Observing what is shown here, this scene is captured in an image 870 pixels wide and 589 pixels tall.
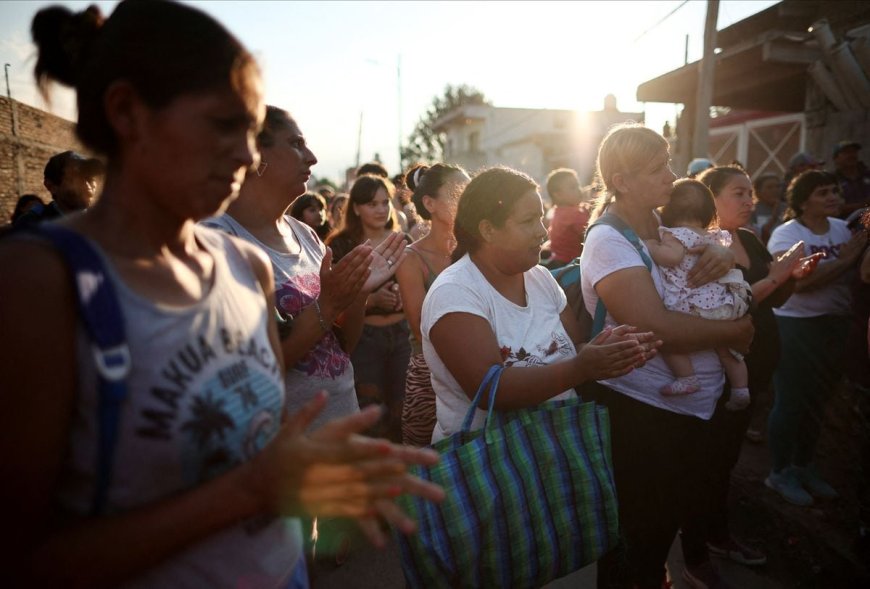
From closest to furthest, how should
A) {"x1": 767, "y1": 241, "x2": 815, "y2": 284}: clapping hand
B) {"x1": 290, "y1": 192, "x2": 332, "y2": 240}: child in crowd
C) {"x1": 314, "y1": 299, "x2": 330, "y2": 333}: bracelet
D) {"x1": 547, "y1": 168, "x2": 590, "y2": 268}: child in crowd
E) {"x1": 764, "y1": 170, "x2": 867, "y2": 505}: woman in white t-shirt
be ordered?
{"x1": 314, "y1": 299, "x2": 330, "y2": 333}: bracelet, {"x1": 767, "y1": 241, "x2": 815, "y2": 284}: clapping hand, {"x1": 764, "y1": 170, "x2": 867, "y2": 505}: woman in white t-shirt, {"x1": 547, "y1": 168, "x2": 590, "y2": 268}: child in crowd, {"x1": 290, "y1": 192, "x2": 332, "y2": 240}: child in crowd

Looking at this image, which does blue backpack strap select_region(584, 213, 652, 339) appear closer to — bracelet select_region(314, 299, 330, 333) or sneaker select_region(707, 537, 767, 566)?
bracelet select_region(314, 299, 330, 333)

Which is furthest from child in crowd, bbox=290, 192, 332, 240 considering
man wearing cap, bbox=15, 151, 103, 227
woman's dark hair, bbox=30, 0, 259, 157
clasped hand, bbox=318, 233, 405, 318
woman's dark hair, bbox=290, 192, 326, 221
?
woman's dark hair, bbox=30, 0, 259, 157

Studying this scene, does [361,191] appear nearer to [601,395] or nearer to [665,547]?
[601,395]

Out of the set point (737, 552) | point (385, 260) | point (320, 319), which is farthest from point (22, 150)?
point (737, 552)

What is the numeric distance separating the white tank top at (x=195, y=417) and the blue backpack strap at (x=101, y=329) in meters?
0.01

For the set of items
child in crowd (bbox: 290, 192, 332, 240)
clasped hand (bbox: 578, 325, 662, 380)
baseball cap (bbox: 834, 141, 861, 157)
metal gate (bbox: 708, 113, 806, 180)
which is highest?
metal gate (bbox: 708, 113, 806, 180)

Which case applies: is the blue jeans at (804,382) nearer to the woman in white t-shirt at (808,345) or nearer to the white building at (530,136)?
the woman in white t-shirt at (808,345)

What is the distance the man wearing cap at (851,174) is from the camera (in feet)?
20.0

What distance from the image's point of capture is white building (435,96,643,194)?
2653 centimetres

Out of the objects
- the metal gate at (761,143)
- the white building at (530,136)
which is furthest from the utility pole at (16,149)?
the white building at (530,136)

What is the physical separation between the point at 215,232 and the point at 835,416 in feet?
18.3

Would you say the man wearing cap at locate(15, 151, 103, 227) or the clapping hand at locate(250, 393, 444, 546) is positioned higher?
the man wearing cap at locate(15, 151, 103, 227)

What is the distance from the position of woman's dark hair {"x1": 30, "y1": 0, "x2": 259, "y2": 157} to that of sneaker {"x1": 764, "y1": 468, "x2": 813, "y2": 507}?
4605 mm

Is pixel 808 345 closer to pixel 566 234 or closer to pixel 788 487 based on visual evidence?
pixel 788 487
